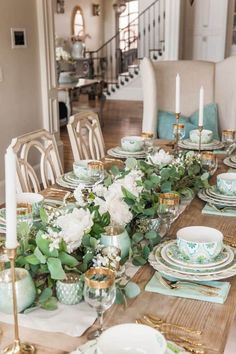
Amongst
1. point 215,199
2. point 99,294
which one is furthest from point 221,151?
point 99,294

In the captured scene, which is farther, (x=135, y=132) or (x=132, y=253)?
(x=135, y=132)

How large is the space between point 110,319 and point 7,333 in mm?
242

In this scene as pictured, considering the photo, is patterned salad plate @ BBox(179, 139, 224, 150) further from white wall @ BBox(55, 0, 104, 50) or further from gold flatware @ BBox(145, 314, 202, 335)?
white wall @ BBox(55, 0, 104, 50)

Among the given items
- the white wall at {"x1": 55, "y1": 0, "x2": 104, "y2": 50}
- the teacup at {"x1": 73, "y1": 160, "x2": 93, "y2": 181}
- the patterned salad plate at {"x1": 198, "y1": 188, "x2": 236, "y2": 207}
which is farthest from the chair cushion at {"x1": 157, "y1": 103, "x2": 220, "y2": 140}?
the white wall at {"x1": 55, "y1": 0, "x2": 104, "y2": 50}

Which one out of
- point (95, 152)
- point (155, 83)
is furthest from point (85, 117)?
point (155, 83)

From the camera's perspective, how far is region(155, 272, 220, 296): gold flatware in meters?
1.25

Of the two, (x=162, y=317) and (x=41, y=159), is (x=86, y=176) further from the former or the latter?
(x=162, y=317)

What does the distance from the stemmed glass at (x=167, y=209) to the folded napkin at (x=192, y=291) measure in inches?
14.1

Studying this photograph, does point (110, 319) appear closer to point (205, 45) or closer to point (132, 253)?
point (132, 253)

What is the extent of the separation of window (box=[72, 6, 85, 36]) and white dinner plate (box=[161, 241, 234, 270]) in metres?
11.3

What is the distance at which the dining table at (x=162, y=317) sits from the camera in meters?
1.06

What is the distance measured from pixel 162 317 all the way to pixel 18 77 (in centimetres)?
363

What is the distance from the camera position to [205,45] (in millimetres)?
8664

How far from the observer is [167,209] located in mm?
1662
